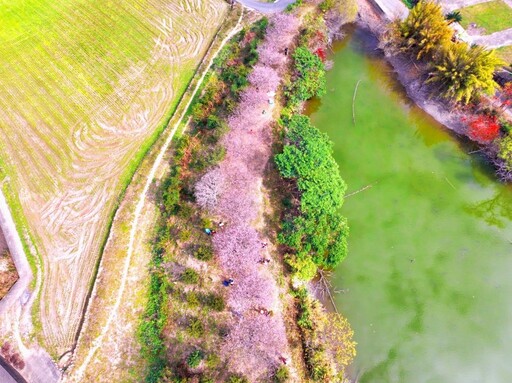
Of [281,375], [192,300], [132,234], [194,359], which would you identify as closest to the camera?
[281,375]

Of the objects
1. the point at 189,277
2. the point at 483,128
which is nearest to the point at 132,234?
the point at 189,277

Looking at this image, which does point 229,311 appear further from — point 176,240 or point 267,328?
point 176,240

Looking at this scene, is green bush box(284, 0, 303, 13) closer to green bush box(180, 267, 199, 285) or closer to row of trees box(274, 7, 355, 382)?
row of trees box(274, 7, 355, 382)

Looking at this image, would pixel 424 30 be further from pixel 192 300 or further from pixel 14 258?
pixel 14 258

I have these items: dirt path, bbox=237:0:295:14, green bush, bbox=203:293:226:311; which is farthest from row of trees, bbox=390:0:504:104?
green bush, bbox=203:293:226:311

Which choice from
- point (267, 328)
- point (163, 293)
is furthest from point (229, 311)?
point (163, 293)

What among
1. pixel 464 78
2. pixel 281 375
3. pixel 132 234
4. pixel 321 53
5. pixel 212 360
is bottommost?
pixel 281 375
